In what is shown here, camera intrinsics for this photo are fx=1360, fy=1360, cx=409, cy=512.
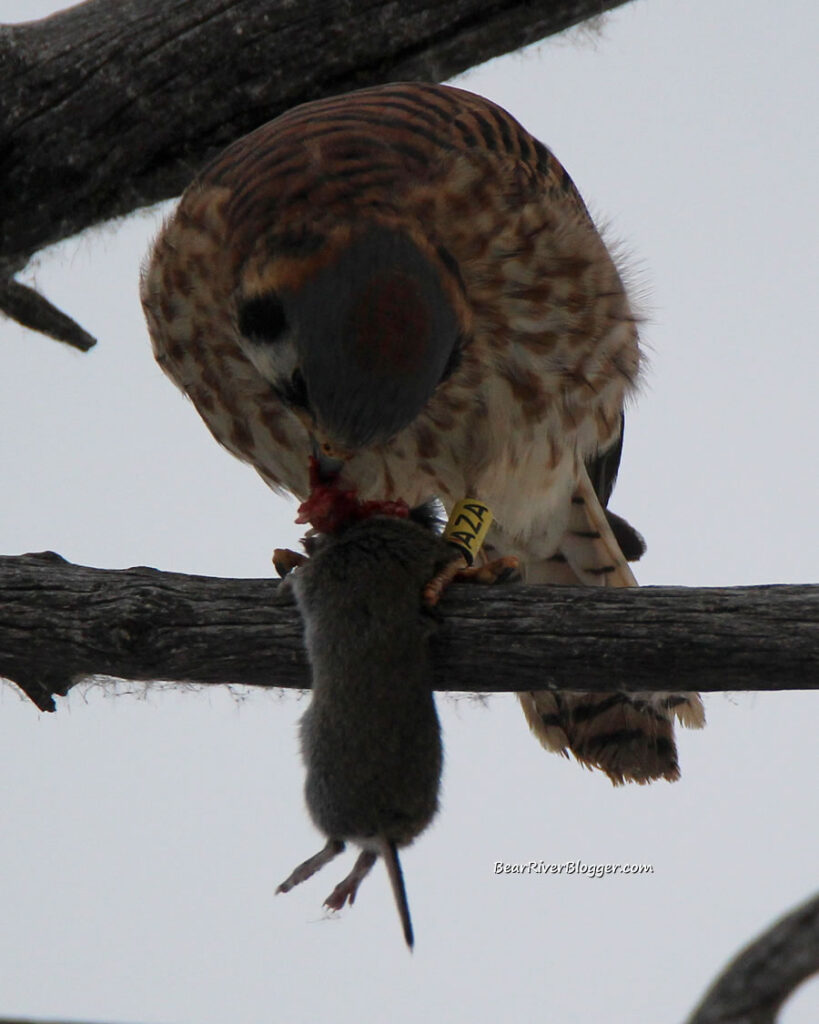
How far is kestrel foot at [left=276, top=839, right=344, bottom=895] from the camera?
181cm

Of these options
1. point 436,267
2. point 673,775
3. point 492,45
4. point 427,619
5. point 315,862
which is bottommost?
point 673,775

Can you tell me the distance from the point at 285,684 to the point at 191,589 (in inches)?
9.2

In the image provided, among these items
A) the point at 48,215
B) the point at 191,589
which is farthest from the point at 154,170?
the point at 191,589

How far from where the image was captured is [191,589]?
2.37 meters

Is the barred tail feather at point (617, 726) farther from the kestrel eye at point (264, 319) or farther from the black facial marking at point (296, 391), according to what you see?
the kestrel eye at point (264, 319)

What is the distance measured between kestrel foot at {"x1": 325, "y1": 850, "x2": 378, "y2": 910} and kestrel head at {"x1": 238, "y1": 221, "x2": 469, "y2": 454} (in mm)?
769

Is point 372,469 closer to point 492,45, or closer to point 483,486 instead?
point 483,486

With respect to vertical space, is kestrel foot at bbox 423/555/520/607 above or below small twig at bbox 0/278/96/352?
below

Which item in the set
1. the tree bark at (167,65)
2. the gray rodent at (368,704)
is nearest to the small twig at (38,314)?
the tree bark at (167,65)

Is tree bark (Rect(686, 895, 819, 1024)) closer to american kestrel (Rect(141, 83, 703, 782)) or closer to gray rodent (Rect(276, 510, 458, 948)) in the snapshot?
gray rodent (Rect(276, 510, 458, 948))

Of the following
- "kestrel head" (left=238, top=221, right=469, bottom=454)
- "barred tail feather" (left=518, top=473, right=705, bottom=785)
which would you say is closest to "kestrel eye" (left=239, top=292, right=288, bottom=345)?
"kestrel head" (left=238, top=221, right=469, bottom=454)

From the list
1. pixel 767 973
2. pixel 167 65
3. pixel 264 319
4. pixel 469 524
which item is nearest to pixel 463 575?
pixel 469 524

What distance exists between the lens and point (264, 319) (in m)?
2.60

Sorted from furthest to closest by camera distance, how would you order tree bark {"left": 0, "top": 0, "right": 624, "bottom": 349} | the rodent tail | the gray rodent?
1. tree bark {"left": 0, "top": 0, "right": 624, "bottom": 349}
2. the gray rodent
3. the rodent tail
